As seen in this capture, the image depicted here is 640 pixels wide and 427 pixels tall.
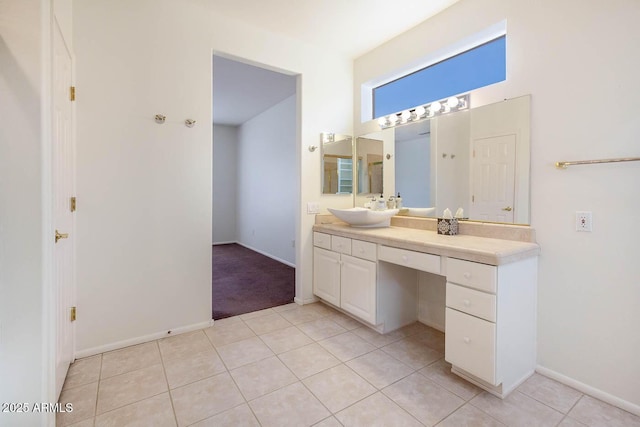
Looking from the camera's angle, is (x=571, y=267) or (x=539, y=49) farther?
(x=539, y=49)

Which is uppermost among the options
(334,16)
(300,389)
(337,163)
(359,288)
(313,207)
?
(334,16)

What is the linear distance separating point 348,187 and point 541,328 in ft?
6.92

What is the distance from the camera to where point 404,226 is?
2811 millimetres

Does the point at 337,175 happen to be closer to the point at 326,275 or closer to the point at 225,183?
the point at 326,275

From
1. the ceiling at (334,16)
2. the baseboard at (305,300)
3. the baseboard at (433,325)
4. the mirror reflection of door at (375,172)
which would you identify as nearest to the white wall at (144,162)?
the ceiling at (334,16)

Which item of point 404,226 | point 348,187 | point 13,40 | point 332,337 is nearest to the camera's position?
point 13,40

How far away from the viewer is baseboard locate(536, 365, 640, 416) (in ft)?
5.19

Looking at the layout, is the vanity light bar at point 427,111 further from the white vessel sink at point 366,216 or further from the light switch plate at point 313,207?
the light switch plate at point 313,207

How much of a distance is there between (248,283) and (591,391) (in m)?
3.30

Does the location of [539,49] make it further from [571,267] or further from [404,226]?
[404,226]

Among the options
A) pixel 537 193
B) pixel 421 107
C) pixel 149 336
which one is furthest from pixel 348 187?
pixel 149 336

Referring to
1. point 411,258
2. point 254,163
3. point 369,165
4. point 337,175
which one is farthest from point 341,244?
point 254,163

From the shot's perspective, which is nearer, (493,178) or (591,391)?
(591,391)

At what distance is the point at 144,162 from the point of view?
229cm
